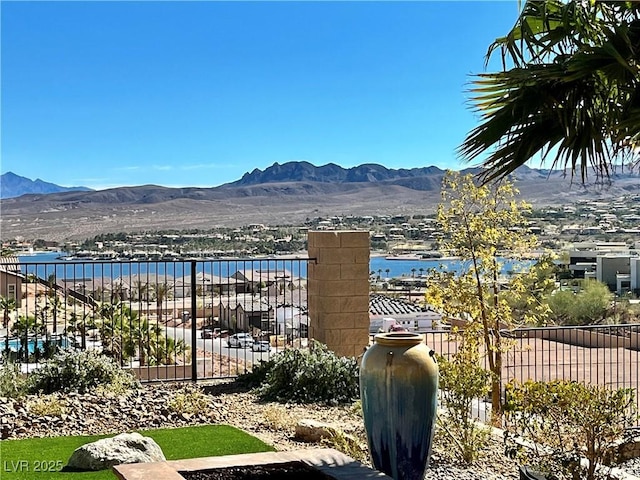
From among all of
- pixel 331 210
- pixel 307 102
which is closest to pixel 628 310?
pixel 331 210

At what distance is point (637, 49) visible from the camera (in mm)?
5398

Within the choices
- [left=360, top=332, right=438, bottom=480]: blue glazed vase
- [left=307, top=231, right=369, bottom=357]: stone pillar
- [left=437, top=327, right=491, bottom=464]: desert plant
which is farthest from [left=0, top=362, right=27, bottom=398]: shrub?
[left=360, top=332, right=438, bottom=480]: blue glazed vase

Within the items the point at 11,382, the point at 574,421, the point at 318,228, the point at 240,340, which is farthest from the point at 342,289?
the point at 318,228

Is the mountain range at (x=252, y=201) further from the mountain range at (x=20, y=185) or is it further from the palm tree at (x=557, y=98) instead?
the mountain range at (x=20, y=185)

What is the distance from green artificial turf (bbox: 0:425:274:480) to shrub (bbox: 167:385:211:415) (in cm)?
51

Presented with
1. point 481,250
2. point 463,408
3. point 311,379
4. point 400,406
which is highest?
point 481,250

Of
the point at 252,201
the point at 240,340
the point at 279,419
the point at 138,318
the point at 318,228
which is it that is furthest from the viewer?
the point at 252,201

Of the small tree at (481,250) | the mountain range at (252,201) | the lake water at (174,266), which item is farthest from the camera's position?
the mountain range at (252,201)

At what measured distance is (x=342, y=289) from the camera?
10.3 m

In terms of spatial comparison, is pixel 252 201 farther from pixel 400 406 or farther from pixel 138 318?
pixel 400 406

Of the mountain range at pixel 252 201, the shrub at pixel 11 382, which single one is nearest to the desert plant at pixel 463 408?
the shrub at pixel 11 382

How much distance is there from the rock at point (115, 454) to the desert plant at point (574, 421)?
2512mm

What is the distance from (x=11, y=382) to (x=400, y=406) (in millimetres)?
4979

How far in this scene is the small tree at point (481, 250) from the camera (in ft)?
31.7
